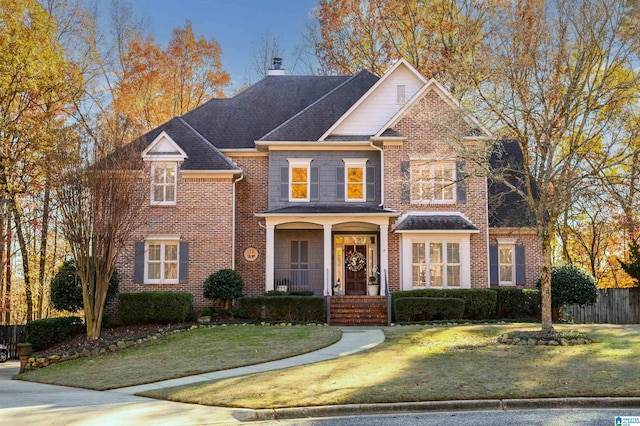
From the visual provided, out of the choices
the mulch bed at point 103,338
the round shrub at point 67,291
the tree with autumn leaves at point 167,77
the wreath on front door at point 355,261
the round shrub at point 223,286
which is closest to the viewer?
the mulch bed at point 103,338

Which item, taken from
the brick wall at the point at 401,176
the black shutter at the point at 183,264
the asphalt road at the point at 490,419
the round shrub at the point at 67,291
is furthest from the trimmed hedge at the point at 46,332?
the asphalt road at the point at 490,419

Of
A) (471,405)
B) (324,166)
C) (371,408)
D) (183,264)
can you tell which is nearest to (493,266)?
(324,166)

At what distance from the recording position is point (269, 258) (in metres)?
25.4

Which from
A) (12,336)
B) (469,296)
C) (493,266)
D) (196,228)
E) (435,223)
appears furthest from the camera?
(493,266)

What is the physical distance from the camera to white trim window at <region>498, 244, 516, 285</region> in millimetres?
26938

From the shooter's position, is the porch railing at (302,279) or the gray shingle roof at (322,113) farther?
the gray shingle roof at (322,113)

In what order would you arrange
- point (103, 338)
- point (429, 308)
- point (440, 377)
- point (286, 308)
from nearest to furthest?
point (440, 377), point (103, 338), point (429, 308), point (286, 308)

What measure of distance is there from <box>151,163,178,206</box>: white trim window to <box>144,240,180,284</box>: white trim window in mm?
1633

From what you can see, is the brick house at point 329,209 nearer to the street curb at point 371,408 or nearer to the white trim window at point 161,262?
the white trim window at point 161,262

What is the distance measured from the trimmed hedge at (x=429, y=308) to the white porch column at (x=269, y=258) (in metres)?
5.08

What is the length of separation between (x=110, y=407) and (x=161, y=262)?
15.2 m

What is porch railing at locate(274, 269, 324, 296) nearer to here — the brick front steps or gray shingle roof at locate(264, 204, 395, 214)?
gray shingle roof at locate(264, 204, 395, 214)

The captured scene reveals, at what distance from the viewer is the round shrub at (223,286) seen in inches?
941

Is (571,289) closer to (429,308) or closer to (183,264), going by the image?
(429,308)
